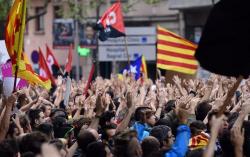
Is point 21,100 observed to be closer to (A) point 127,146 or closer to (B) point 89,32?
(A) point 127,146

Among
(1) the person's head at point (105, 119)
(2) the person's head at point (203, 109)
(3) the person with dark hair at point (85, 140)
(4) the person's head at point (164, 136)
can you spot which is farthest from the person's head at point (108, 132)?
(2) the person's head at point (203, 109)

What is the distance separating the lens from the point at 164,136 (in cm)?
911

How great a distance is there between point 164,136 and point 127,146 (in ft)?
4.22

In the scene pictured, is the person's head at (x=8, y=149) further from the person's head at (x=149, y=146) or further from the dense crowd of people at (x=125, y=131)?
the person's head at (x=149, y=146)

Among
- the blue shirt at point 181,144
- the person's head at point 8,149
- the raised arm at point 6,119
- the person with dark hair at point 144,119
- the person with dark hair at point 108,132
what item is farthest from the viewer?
the person with dark hair at point 144,119

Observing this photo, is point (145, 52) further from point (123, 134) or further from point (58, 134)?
point (123, 134)

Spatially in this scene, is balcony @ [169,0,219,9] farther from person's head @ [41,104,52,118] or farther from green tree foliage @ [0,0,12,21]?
person's head @ [41,104,52,118]

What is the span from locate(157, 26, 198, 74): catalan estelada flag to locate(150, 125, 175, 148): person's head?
811 cm

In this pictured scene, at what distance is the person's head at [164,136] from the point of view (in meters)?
9.05

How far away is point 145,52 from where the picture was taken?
35125 millimetres

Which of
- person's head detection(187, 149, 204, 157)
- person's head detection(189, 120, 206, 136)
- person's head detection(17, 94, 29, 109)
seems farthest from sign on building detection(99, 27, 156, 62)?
person's head detection(187, 149, 204, 157)

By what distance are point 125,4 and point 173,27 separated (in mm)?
2395

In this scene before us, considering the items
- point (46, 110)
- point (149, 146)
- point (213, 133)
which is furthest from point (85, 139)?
point (46, 110)

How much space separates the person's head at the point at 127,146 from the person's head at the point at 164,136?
3.27 feet
